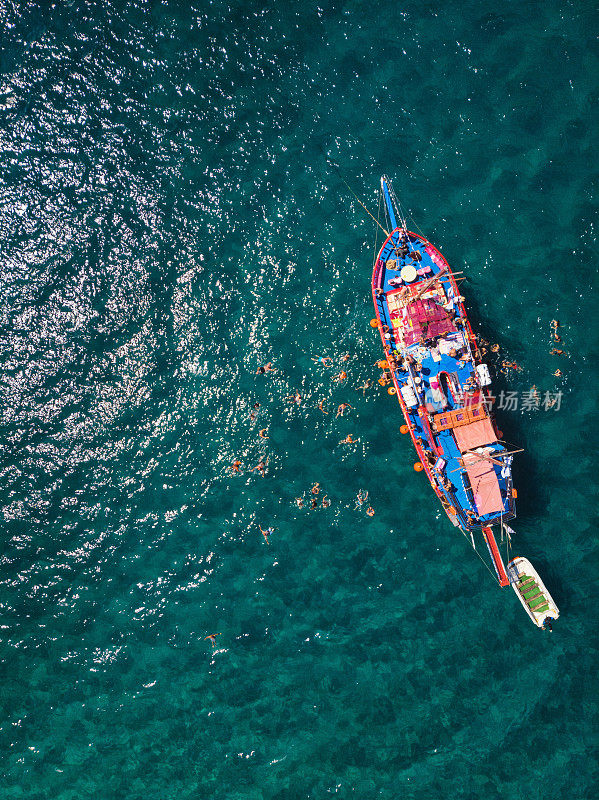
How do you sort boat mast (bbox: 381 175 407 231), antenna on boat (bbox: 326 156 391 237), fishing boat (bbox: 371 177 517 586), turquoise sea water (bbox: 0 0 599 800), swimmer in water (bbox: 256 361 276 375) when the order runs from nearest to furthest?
fishing boat (bbox: 371 177 517 586)
turquoise sea water (bbox: 0 0 599 800)
boat mast (bbox: 381 175 407 231)
antenna on boat (bbox: 326 156 391 237)
swimmer in water (bbox: 256 361 276 375)

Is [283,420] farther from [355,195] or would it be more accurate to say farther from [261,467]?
[355,195]

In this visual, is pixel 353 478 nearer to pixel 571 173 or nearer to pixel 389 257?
pixel 389 257

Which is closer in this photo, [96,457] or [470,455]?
[470,455]

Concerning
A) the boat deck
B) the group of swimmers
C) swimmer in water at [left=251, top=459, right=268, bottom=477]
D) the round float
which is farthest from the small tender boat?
the round float

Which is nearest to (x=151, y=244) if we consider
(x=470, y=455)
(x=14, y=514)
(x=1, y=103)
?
(x=1, y=103)

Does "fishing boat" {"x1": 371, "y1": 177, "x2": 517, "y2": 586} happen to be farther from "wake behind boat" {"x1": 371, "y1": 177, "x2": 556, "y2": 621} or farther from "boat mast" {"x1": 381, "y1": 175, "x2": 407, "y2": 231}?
"boat mast" {"x1": 381, "y1": 175, "x2": 407, "y2": 231}

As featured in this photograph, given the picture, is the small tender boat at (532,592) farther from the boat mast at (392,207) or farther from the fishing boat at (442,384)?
the boat mast at (392,207)
